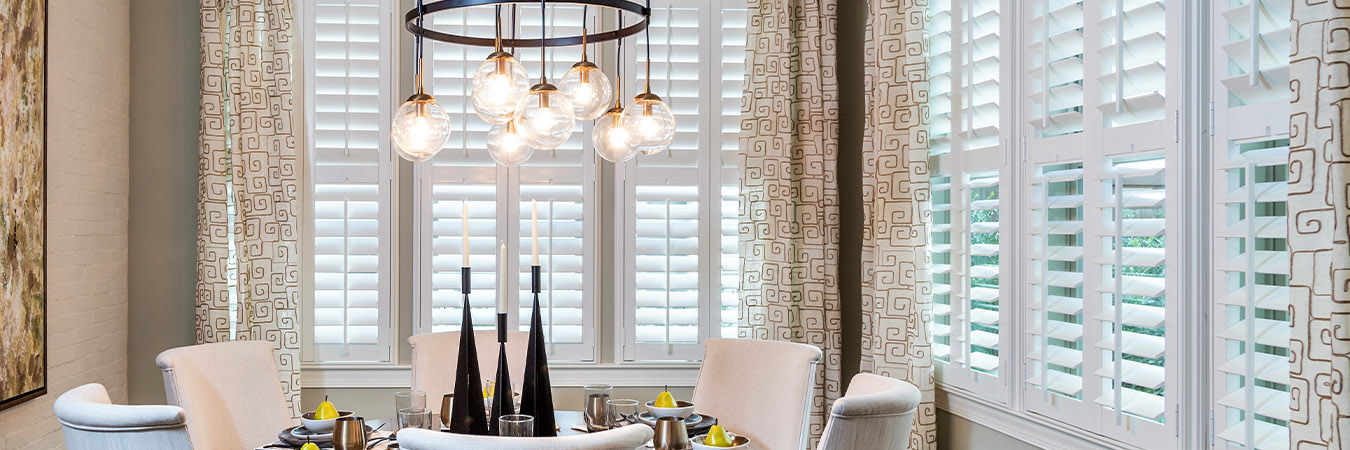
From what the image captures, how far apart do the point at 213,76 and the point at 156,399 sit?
50.9 inches

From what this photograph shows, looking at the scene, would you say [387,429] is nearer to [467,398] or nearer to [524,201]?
[467,398]

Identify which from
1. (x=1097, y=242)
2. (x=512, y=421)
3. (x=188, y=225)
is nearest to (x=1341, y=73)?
(x=1097, y=242)

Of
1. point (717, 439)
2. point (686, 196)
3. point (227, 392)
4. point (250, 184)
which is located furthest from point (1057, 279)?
point (250, 184)

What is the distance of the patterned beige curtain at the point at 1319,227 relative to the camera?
5.22ft

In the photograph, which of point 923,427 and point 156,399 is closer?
point 923,427

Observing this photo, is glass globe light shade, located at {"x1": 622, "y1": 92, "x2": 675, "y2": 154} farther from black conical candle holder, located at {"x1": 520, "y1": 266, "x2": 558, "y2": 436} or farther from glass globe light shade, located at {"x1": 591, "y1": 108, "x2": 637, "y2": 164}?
black conical candle holder, located at {"x1": 520, "y1": 266, "x2": 558, "y2": 436}

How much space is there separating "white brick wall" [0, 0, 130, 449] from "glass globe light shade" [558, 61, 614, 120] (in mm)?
2018

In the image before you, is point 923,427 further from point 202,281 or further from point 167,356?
point 202,281

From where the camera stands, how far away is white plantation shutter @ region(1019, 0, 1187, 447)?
2.13 metres

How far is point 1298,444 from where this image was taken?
168 centimetres

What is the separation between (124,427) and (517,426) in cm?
74

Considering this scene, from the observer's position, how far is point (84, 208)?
A: 3.28 metres

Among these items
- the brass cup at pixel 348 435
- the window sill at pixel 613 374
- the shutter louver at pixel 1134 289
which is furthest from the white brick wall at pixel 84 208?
the shutter louver at pixel 1134 289

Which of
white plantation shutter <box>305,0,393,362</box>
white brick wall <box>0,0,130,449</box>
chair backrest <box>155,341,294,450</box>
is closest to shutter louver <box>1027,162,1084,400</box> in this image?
chair backrest <box>155,341,294,450</box>
